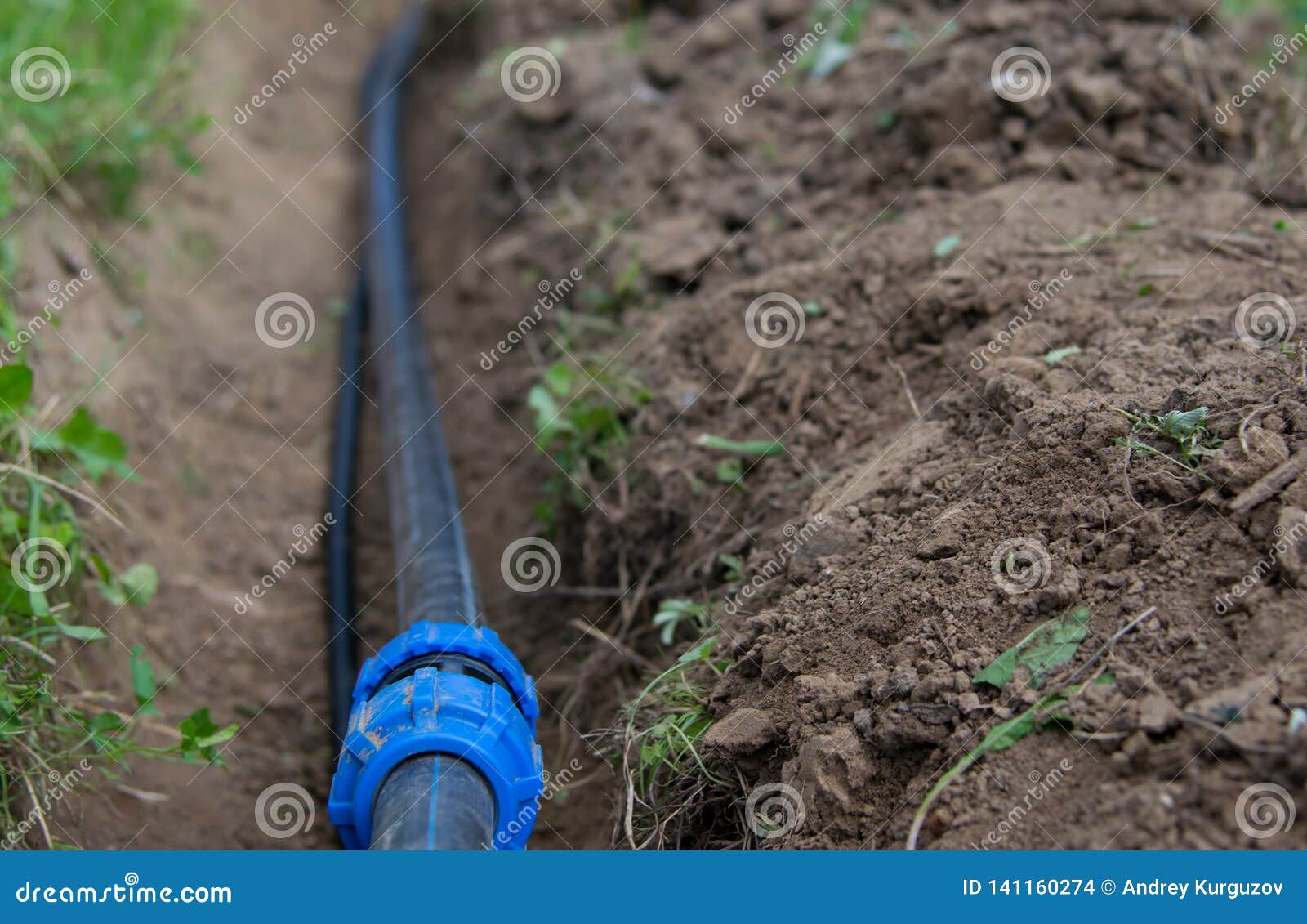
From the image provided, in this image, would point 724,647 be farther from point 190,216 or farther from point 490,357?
point 190,216

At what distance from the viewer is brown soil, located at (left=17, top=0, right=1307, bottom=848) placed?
150cm

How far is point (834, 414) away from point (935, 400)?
0.26 meters

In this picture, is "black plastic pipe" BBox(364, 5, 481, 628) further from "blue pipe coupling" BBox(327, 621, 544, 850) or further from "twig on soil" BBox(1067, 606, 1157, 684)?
"twig on soil" BBox(1067, 606, 1157, 684)

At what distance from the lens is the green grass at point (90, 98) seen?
9.91ft

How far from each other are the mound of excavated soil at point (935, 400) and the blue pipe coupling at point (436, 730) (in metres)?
0.33

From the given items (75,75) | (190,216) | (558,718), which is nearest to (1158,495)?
(558,718)

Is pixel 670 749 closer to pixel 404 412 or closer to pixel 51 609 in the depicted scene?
pixel 51 609

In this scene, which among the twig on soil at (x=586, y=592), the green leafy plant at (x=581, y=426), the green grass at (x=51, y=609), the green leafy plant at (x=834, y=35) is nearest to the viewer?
the green grass at (x=51, y=609)

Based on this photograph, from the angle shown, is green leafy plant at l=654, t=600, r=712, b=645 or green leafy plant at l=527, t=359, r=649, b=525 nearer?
green leafy plant at l=654, t=600, r=712, b=645

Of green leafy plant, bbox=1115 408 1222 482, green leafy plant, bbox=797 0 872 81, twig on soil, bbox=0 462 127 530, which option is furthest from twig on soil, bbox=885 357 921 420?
twig on soil, bbox=0 462 127 530

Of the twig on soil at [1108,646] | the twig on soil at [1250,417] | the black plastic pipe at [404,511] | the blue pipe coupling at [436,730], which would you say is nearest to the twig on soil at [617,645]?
the black plastic pipe at [404,511]

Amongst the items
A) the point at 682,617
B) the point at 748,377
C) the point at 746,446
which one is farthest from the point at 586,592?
the point at 748,377

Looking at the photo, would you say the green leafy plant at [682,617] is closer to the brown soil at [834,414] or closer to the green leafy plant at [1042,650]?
the brown soil at [834,414]

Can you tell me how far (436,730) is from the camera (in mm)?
1577
